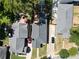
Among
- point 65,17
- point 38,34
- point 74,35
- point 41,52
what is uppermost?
point 65,17

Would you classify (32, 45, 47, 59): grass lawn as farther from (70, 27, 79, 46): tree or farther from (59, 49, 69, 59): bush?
(70, 27, 79, 46): tree

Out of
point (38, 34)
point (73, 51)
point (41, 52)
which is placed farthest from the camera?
point (38, 34)

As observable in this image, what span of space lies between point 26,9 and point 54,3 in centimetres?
361

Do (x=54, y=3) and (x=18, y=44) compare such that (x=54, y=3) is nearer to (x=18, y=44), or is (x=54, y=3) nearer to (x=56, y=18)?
(x=56, y=18)

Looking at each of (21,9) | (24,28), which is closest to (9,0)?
(21,9)

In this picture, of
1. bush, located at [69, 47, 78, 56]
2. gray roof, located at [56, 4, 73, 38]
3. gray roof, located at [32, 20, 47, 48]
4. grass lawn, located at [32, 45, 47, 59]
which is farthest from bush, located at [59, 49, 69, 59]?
gray roof, located at [56, 4, 73, 38]

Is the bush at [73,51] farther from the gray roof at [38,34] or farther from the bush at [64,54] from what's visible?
the gray roof at [38,34]

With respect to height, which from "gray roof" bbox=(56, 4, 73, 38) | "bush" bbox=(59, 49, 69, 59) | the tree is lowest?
"bush" bbox=(59, 49, 69, 59)

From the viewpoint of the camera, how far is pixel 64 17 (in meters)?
32.8

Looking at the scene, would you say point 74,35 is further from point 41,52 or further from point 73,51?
point 41,52

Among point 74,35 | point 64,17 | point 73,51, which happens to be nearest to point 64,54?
point 73,51

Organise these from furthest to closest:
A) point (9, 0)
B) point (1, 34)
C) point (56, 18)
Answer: point (56, 18) < point (1, 34) < point (9, 0)

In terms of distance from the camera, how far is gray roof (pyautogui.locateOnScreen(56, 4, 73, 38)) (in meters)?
32.5

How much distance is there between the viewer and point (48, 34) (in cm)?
3247
